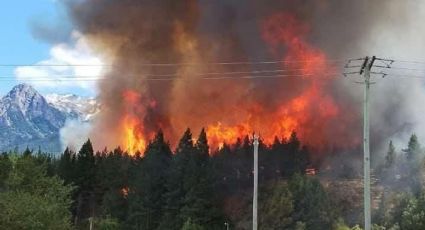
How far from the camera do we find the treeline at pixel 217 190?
100312 mm

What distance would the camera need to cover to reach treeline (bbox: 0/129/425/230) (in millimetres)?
100312

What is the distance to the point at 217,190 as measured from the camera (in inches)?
4914

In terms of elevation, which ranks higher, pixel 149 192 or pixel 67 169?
pixel 67 169

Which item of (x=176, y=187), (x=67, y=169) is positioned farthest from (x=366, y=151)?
(x=67, y=169)

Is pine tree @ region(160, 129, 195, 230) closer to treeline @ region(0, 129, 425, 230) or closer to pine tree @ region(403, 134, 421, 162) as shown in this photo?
treeline @ region(0, 129, 425, 230)

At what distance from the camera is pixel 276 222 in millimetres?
104312

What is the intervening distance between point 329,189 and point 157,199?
35374 millimetres

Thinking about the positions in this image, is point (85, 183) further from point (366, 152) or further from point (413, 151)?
point (366, 152)

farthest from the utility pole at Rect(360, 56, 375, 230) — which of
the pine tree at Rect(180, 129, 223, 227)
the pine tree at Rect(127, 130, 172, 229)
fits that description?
the pine tree at Rect(127, 130, 172, 229)

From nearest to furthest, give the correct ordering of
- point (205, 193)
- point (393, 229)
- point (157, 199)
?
point (393, 229), point (205, 193), point (157, 199)

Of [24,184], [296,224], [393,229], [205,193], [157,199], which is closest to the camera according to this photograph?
[24,184]

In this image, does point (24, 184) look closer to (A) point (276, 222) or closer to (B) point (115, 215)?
(A) point (276, 222)

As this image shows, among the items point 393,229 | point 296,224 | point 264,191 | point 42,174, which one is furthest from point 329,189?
point 42,174

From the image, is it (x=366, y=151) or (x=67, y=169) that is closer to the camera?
(x=366, y=151)
